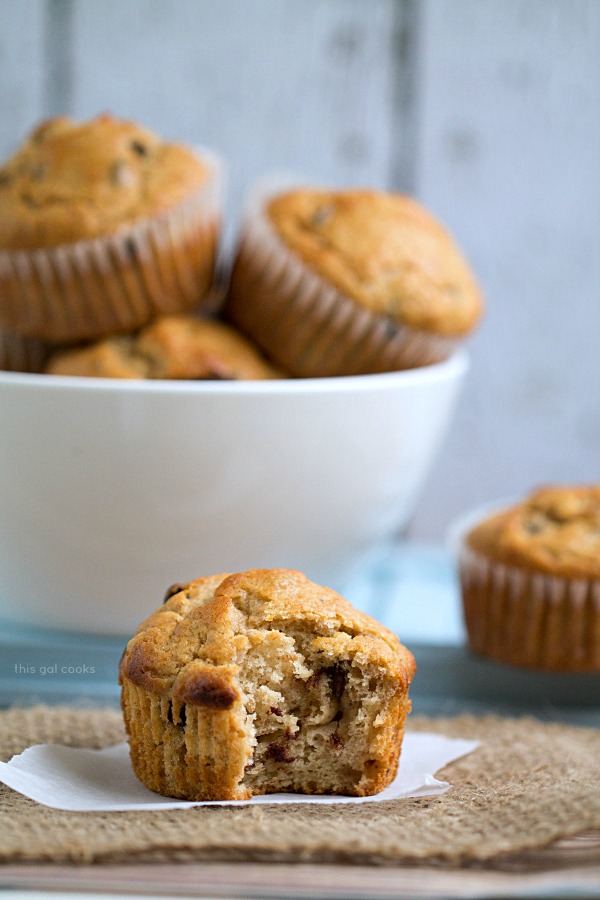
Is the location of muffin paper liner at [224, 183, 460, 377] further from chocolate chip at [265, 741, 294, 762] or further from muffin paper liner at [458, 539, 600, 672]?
chocolate chip at [265, 741, 294, 762]

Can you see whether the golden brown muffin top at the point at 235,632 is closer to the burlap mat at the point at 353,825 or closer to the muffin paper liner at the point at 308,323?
the burlap mat at the point at 353,825

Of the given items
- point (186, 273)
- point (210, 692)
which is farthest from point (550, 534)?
point (210, 692)

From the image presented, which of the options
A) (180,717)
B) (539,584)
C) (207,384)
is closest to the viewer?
(180,717)

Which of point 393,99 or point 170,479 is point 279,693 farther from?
point 393,99

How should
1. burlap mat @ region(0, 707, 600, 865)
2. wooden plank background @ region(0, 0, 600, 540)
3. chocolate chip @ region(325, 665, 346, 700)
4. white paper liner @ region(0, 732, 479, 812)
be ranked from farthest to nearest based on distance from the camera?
1. wooden plank background @ region(0, 0, 600, 540)
2. chocolate chip @ region(325, 665, 346, 700)
3. white paper liner @ region(0, 732, 479, 812)
4. burlap mat @ region(0, 707, 600, 865)

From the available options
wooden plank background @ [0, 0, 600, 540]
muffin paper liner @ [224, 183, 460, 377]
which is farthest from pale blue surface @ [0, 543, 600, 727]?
wooden plank background @ [0, 0, 600, 540]

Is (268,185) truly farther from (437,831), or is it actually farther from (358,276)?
(437,831)

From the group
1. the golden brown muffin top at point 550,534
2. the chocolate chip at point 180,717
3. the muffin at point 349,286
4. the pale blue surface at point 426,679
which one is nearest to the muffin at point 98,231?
the muffin at point 349,286
